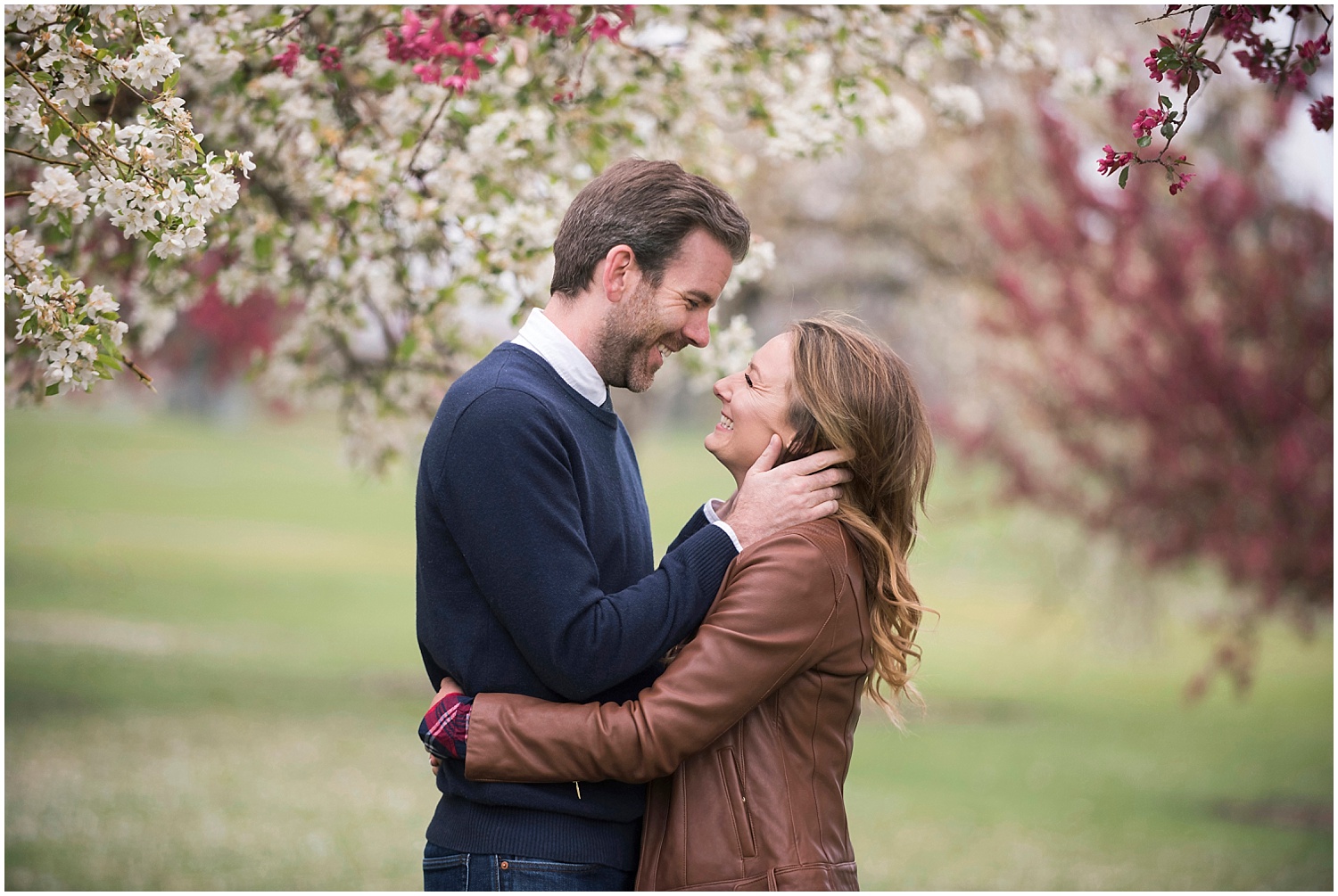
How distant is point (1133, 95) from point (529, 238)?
566 centimetres

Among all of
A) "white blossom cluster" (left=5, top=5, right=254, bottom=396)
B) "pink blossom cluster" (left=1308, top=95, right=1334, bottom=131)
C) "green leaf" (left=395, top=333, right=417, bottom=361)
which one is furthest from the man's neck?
"green leaf" (left=395, top=333, right=417, bottom=361)

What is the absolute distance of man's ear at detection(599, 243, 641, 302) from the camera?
2.45m

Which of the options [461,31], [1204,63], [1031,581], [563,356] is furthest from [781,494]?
[1031,581]

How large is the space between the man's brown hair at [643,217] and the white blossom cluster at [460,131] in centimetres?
105

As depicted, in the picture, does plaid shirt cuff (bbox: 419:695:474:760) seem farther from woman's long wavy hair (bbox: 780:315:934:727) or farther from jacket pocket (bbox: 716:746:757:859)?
woman's long wavy hair (bbox: 780:315:934:727)

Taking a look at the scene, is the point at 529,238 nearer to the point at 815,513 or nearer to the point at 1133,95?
the point at 815,513

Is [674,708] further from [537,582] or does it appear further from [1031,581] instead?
[1031,581]

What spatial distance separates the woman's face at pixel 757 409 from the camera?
2.54m

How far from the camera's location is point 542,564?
216 cm

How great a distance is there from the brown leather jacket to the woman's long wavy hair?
0.09 meters

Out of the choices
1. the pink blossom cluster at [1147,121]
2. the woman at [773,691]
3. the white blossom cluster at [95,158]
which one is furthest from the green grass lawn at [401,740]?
the white blossom cluster at [95,158]

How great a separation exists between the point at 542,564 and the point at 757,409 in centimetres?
62

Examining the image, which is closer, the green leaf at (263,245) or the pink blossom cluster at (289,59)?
the pink blossom cluster at (289,59)

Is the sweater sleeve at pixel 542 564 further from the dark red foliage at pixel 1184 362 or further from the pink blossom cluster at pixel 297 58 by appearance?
the dark red foliage at pixel 1184 362
